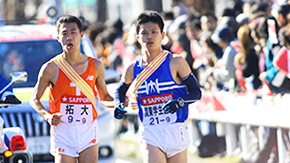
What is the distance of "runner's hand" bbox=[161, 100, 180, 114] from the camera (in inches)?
274

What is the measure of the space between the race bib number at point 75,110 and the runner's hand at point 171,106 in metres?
0.91

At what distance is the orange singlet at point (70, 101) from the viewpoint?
24.7ft

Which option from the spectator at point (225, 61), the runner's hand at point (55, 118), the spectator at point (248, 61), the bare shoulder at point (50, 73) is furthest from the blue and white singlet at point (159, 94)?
the spectator at point (225, 61)

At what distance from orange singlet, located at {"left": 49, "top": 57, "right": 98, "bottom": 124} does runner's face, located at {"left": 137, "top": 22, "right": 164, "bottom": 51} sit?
686mm

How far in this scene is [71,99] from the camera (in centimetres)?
756

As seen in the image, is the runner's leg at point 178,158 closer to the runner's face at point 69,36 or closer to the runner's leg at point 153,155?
the runner's leg at point 153,155

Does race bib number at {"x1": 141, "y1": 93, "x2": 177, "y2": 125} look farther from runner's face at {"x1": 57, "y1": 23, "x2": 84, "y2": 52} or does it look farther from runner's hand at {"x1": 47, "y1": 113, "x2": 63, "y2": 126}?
runner's face at {"x1": 57, "y1": 23, "x2": 84, "y2": 52}

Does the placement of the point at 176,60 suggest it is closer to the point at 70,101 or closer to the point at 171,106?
the point at 171,106

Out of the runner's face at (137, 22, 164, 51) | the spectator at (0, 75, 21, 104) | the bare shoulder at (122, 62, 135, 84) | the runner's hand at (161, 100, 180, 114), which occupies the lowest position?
the runner's hand at (161, 100, 180, 114)

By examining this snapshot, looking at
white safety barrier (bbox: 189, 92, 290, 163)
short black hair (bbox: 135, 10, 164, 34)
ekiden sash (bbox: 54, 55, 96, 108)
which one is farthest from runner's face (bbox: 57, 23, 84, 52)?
white safety barrier (bbox: 189, 92, 290, 163)

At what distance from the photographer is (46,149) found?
9852mm

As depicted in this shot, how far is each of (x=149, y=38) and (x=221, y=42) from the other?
578cm

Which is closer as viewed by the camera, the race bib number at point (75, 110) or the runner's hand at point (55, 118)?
the runner's hand at point (55, 118)

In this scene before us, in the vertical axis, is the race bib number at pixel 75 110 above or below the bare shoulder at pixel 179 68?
below
